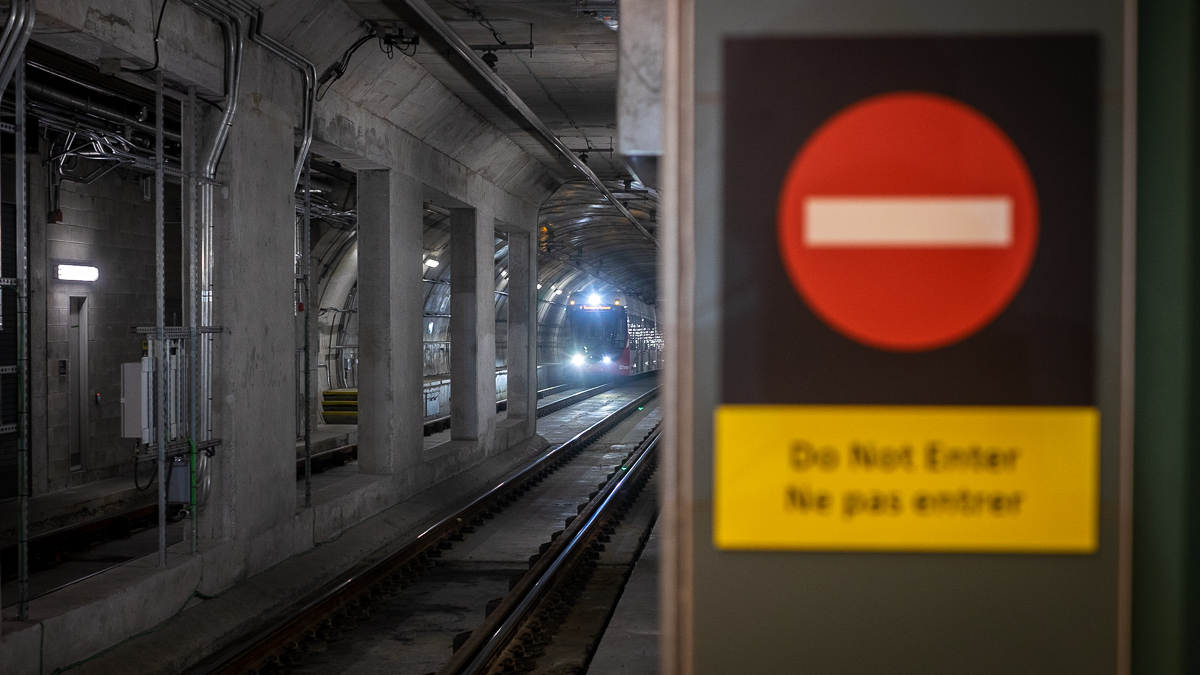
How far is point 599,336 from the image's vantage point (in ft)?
117

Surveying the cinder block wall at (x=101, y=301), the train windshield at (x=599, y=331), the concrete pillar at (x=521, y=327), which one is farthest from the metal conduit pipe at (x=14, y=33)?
the train windshield at (x=599, y=331)

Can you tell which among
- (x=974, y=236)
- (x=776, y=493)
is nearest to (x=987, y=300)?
(x=974, y=236)

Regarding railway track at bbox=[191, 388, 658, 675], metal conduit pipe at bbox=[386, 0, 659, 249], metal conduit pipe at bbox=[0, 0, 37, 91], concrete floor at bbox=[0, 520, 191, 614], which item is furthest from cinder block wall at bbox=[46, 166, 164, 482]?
metal conduit pipe at bbox=[0, 0, 37, 91]

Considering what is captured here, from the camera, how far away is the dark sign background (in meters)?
2.26

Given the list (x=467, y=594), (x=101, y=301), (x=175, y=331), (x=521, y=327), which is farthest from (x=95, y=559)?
(x=521, y=327)

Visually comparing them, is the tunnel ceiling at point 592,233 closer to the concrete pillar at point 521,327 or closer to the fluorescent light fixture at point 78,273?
the concrete pillar at point 521,327

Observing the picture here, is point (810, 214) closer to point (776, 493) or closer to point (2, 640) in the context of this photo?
point (776, 493)

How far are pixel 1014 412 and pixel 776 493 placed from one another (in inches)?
23.3

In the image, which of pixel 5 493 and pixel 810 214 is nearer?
pixel 810 214

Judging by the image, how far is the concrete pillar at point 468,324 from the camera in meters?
15.5

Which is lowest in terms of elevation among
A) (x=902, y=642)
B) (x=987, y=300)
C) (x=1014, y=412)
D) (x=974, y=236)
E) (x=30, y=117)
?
(x=902, y=642)

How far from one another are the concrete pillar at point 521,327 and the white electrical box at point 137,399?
1213cm

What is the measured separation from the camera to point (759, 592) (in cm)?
237

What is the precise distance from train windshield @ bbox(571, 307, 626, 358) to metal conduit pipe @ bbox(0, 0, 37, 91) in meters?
30.4
